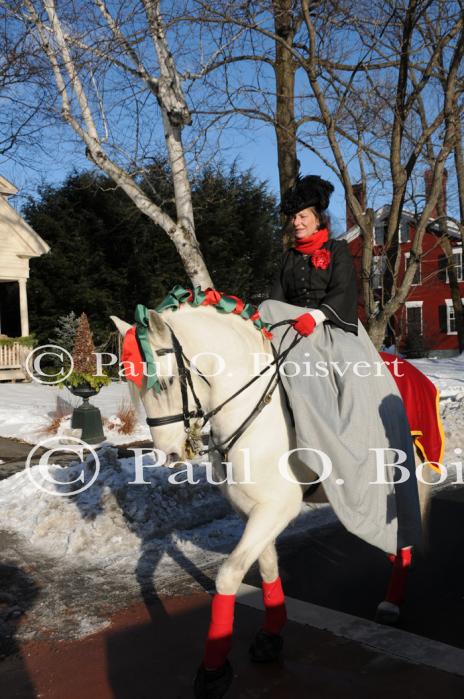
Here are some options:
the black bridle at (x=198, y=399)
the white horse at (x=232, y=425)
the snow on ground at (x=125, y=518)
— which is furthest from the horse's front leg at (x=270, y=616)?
the snow on ground at (x=125, y=518)

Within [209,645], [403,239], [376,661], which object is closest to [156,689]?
[209,645]

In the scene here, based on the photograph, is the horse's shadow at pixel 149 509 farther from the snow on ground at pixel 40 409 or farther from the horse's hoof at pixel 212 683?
the snow on ground at pixel 40 409

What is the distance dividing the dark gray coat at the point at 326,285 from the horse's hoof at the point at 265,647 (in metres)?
1.93

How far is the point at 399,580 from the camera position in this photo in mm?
4473

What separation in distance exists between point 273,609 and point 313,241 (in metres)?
2.31

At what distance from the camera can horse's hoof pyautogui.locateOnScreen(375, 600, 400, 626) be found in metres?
4.32

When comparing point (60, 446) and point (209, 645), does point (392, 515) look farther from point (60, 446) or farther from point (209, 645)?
point (60, 446)

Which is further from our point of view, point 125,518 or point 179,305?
point 125,518

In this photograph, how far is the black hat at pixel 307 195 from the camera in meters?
4.00

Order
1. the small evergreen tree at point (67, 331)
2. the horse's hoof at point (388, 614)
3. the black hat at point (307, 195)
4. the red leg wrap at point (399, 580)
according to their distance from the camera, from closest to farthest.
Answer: the black hat at point (307, 195)
the horse's hoof at point (388, 614)
the red leg wrap at point (399, 580)
the small evergreen tree at point (67, 331)

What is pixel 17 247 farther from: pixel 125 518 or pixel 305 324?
pixel 305 324

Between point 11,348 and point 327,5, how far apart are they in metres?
14.6

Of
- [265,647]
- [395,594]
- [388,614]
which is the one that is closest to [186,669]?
[265,647]

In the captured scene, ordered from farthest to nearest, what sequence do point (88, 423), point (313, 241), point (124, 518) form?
point (88, 423) < point (124, 518) < point (313, 241)
